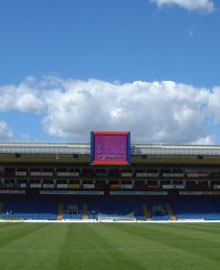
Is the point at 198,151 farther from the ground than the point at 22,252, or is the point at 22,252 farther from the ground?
the point at 198,151

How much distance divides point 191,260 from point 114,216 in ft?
183

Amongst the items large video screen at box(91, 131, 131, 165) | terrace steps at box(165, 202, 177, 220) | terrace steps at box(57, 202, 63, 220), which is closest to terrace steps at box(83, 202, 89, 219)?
terrace steps at box(57, 202, 63, 220)

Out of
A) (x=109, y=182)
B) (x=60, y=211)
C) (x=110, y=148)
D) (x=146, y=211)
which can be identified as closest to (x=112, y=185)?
(x=109, y=182)

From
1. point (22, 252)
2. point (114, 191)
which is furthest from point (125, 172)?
point (22, 252)

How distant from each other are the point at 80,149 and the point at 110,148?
5612 millimetres

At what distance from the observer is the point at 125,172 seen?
77875 mm

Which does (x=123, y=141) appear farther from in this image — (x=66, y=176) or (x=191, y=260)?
(x=191, y=260)

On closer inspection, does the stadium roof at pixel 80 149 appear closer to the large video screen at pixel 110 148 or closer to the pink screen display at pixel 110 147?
the large video screen at pixel 110 148

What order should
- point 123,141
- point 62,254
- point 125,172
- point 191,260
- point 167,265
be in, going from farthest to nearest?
1. point 125,172
2. point 123,141
3. point 62,254
4. point 191,260
5. point 167,265

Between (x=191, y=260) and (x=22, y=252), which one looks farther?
(x=22, y=252)

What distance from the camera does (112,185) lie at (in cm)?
7712

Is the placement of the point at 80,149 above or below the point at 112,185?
above

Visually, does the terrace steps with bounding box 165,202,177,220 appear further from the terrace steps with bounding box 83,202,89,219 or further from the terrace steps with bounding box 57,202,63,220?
the terrace steps with bounding box 57,202,63,220

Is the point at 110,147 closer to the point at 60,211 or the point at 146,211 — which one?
the point at 146,211
